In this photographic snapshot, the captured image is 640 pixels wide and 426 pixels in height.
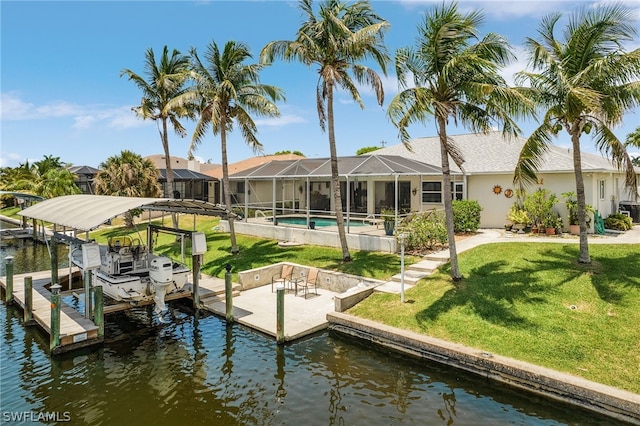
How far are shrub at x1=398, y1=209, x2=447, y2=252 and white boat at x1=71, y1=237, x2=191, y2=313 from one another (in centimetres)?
954

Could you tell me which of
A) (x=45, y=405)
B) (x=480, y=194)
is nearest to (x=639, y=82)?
(x=480, y=194)

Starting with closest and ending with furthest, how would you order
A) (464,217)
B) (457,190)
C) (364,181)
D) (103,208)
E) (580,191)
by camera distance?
(103,208)
(580,191)
(464,217)
(457,190)
(364,181)

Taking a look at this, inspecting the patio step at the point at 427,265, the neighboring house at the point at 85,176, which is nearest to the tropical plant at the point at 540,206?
the patio step at the point at 427,265

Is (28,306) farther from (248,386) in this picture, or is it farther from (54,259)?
(248,386)

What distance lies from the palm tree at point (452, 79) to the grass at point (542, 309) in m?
2.08

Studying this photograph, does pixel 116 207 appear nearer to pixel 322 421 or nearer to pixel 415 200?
pixel 322 421

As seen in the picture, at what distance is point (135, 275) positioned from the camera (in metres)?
13.1

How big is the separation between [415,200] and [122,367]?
740 inches

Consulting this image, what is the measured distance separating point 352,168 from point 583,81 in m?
10.6

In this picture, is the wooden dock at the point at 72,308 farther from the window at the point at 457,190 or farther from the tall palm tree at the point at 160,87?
the window at the point at 457,190

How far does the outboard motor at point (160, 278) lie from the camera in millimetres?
12273

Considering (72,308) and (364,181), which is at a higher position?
(364,181)
